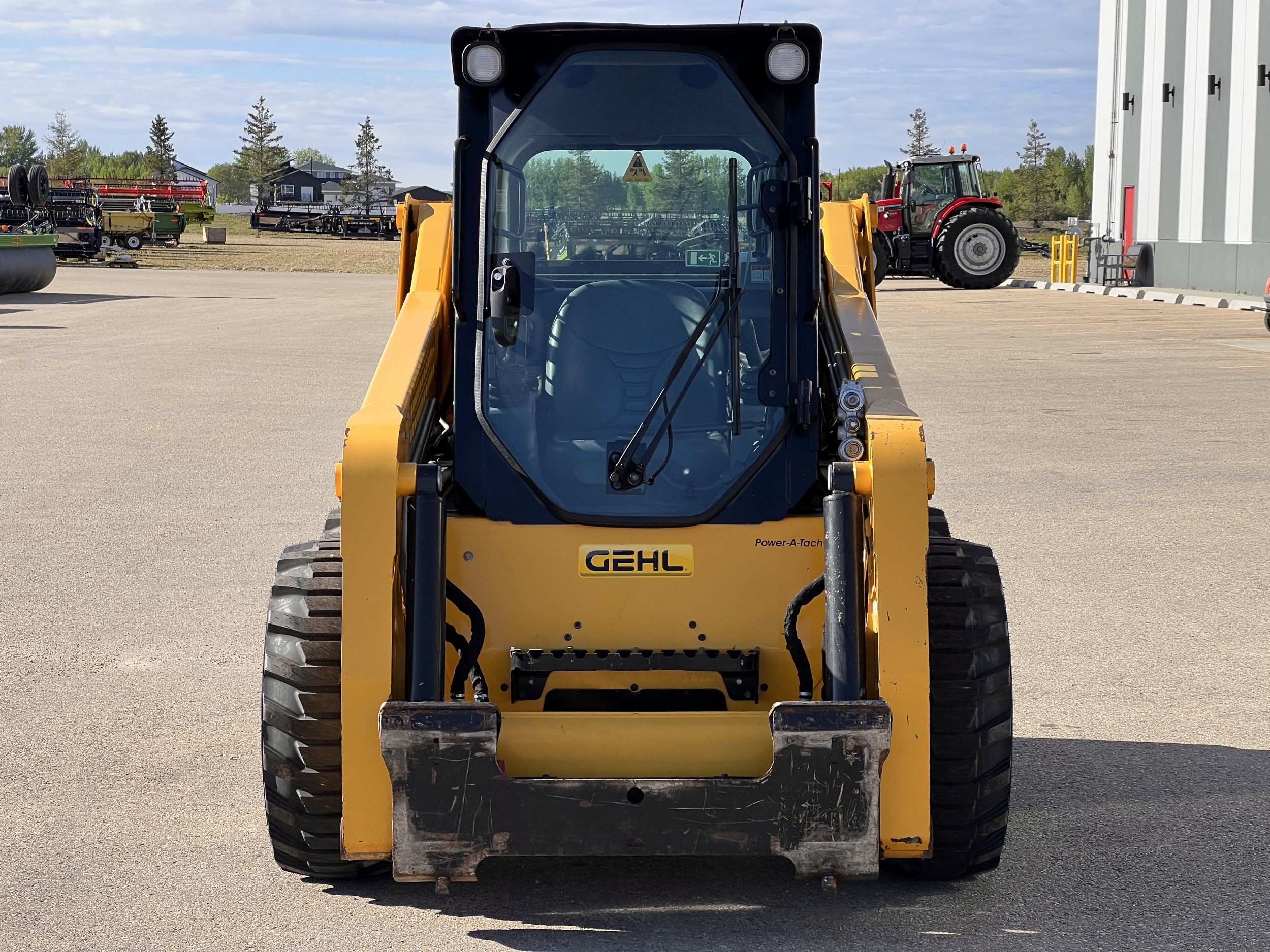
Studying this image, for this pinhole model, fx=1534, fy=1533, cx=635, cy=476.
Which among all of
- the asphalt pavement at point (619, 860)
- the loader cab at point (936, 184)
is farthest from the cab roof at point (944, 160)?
the asphalt pavement at point (619, 860)

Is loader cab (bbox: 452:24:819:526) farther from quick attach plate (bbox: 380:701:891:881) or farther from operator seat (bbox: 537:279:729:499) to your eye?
quick attach plate (bbox: 380:701:891:881)

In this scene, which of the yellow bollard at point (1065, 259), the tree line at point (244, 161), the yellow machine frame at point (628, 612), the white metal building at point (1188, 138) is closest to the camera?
the yellow machine frame at point (628, 612)

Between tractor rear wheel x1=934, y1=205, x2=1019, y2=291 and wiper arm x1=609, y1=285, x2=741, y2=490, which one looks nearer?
wiper arm x1=609, y1=285, x2=741, y2=490

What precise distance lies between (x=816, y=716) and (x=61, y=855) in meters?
2.31

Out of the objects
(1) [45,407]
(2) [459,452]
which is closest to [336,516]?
(2) [459,452]

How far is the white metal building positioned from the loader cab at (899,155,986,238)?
539 cm

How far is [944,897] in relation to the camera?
13.7ft

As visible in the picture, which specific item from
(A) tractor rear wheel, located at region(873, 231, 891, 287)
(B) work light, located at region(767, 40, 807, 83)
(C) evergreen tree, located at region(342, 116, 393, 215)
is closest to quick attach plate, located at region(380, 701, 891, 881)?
(B) work light, located at region(767, 40, 807, 83)

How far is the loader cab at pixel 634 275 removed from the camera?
422 centimetres

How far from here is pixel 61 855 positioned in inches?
175

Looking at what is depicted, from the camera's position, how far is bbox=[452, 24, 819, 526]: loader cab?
4.22 m

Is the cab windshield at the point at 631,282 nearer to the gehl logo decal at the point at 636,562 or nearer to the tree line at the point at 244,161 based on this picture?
the gehl logo decal at the point at 636,562

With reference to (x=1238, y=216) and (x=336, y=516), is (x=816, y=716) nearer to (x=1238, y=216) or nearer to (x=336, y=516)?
(x=336, y=516)

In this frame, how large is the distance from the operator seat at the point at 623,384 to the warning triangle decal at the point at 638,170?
291mm
